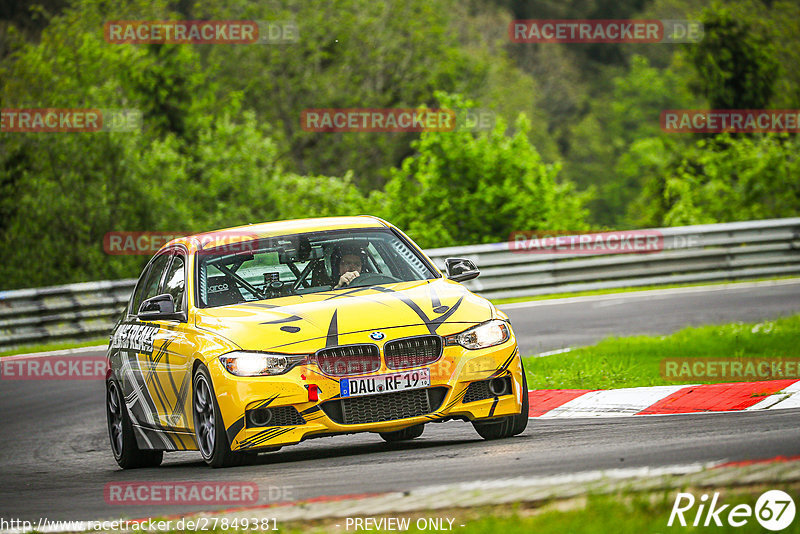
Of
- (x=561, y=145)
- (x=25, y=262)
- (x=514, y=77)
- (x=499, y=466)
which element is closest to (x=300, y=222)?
(x=499, y=466)

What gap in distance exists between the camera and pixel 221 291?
8.84m

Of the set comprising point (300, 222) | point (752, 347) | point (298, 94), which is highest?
point (298, 94)

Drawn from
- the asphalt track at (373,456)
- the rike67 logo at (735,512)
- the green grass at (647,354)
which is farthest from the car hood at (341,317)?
the rike67 logo at (735,512)

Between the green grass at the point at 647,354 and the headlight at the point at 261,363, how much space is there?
152 inches


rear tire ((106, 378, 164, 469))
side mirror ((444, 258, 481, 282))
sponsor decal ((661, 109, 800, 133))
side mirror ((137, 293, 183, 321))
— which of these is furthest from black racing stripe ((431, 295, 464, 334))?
sponsor decal ((661, 109, 800, 133))

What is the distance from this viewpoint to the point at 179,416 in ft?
28.2

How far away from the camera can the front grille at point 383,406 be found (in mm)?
7746

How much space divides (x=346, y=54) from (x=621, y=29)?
30.4 meters

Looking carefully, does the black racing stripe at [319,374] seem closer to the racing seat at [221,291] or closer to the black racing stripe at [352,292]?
the black racing stripe at [352,292]

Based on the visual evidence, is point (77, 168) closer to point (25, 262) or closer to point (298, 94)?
point (25, 262)

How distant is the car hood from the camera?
782 cm

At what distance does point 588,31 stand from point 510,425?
7318 centimetres

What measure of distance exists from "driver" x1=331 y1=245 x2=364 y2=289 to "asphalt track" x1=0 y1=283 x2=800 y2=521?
115 cm

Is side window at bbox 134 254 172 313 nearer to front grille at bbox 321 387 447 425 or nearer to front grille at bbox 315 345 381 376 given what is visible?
front grille at bbox 315 345 381 376
